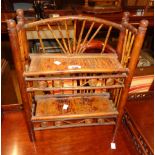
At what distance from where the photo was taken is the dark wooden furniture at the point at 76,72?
2.60 feet

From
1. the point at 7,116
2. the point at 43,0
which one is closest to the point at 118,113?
the point at 7,116

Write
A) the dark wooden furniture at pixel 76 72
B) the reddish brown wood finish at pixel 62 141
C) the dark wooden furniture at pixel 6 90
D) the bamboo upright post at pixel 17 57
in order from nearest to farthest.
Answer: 1. the bamboo upright post at pixel 17 57
2. the dark wooden furniture at pixel 76 72
3. the reddish brown wood finish at pixel 62 141
4. the dark wooden furniture at pixel 6 90

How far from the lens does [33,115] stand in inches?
38.2

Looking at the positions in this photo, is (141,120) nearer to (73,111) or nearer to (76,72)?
(73,111)

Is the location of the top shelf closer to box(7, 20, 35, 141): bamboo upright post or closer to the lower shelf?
box(7, 20, 35, 141): bamboo upright post

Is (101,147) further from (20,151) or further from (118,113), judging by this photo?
(20,151)

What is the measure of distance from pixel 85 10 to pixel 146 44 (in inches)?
42.8

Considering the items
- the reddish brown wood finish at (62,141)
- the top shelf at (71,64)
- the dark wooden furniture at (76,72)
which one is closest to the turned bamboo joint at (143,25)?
the dark wooden furniture at (76,72)

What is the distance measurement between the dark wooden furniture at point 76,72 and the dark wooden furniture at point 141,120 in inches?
5.3

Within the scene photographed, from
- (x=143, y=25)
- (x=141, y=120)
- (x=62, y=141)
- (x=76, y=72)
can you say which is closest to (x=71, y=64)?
(x=76, y=72)

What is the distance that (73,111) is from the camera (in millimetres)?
1005

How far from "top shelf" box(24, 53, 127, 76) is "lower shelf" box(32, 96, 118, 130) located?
268 millimetres

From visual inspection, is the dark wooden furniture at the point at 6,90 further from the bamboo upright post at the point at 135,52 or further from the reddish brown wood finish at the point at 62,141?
the bamboo upright post at the point at 135,52

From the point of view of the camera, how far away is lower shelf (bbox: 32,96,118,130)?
37.8 inches
